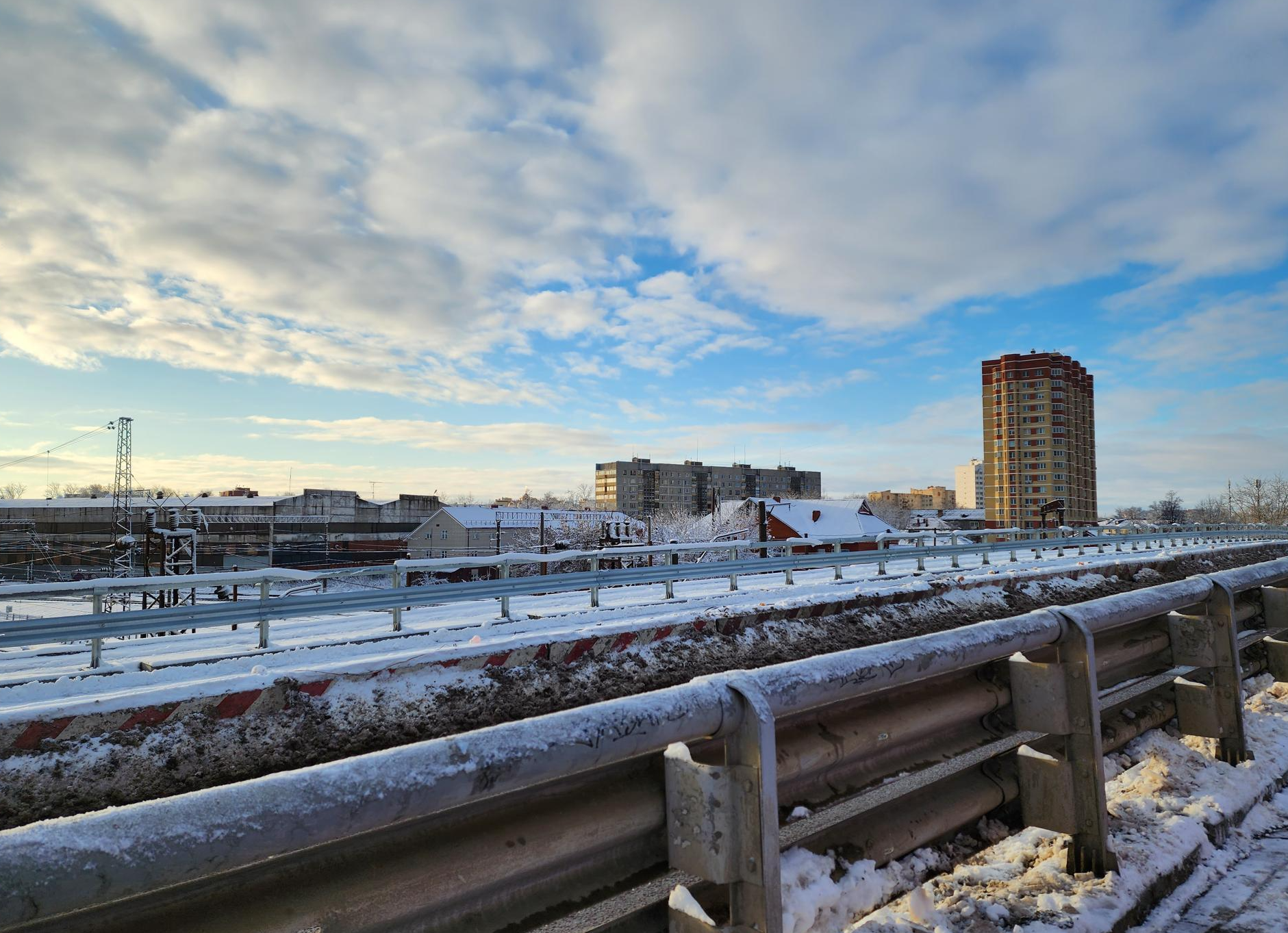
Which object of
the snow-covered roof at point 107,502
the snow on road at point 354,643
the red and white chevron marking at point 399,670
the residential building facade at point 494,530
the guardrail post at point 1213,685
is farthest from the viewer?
the snow-covered roof at point 107,502

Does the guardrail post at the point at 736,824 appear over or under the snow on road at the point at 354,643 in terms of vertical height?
over

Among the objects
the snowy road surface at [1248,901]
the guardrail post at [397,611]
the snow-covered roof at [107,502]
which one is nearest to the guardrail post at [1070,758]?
the snowy road surface at [1248,901]

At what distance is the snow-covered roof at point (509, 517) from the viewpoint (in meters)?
79.1

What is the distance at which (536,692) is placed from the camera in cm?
880

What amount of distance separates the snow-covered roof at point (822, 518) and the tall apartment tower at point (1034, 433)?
5920 cm

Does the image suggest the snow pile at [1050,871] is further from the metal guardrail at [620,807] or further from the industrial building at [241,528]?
the industrial building at [241,528]

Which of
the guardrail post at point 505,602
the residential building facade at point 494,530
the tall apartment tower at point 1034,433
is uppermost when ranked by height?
the tall apartment tower at point 1034,433

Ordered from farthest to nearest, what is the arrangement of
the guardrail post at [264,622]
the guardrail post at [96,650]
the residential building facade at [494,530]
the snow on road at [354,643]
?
the residential building facade at [494,530]
the guardrail post at [264,622]
the guardrail post at [96,650]
the snow on road at [354,643]

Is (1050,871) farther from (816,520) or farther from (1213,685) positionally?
(816,520)

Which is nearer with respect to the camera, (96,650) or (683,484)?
(96,650)

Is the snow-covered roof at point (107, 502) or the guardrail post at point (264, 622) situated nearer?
the guardrail post at point (264, 622)

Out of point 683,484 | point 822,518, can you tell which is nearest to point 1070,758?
point 822,518

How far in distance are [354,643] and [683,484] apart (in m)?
158

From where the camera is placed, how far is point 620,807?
1.87 m
